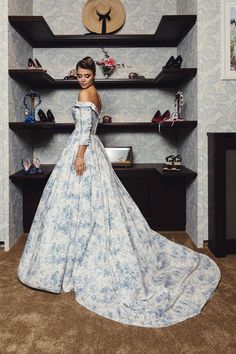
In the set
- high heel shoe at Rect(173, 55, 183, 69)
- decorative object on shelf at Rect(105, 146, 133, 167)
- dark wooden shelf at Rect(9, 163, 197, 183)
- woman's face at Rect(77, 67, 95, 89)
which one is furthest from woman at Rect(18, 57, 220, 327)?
decorative object on shelf at Rect(105, 146, 133, 167)

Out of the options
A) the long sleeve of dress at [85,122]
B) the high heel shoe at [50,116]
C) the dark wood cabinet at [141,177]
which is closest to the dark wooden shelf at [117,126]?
the dark wood cabinet at [141,177]

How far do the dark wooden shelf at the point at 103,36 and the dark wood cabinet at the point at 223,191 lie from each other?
1.11 m

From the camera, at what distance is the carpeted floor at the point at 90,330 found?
181cm

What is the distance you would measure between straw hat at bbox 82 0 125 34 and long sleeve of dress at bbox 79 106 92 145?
189cm

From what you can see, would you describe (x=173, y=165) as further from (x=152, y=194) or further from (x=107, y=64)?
(x=107, y=64)

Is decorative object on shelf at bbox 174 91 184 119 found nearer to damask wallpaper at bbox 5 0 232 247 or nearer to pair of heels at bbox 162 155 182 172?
damask wallpaper at bbox 5 0 232 247

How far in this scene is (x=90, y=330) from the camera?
6.50 ft

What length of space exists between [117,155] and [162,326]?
2392 millimetres

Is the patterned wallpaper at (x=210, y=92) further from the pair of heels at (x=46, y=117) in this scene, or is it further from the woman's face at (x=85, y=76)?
the pair of heels at (x=46, y=117)

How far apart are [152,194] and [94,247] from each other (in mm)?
1622

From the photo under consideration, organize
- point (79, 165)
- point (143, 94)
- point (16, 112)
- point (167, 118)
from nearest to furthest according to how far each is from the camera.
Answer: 1. point (79, 165)
2. point (16, 112)
3. point (167, 118)
4. point (143, 94)

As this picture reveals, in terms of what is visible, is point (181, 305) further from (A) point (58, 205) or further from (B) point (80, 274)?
(A) point (58, 205)

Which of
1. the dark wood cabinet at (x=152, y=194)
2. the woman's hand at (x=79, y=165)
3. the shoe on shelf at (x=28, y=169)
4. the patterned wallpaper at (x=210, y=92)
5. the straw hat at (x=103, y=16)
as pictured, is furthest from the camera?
the straw hat at (x=103, y=16)

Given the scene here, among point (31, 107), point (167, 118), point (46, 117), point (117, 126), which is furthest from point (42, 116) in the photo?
point (167, 118)
